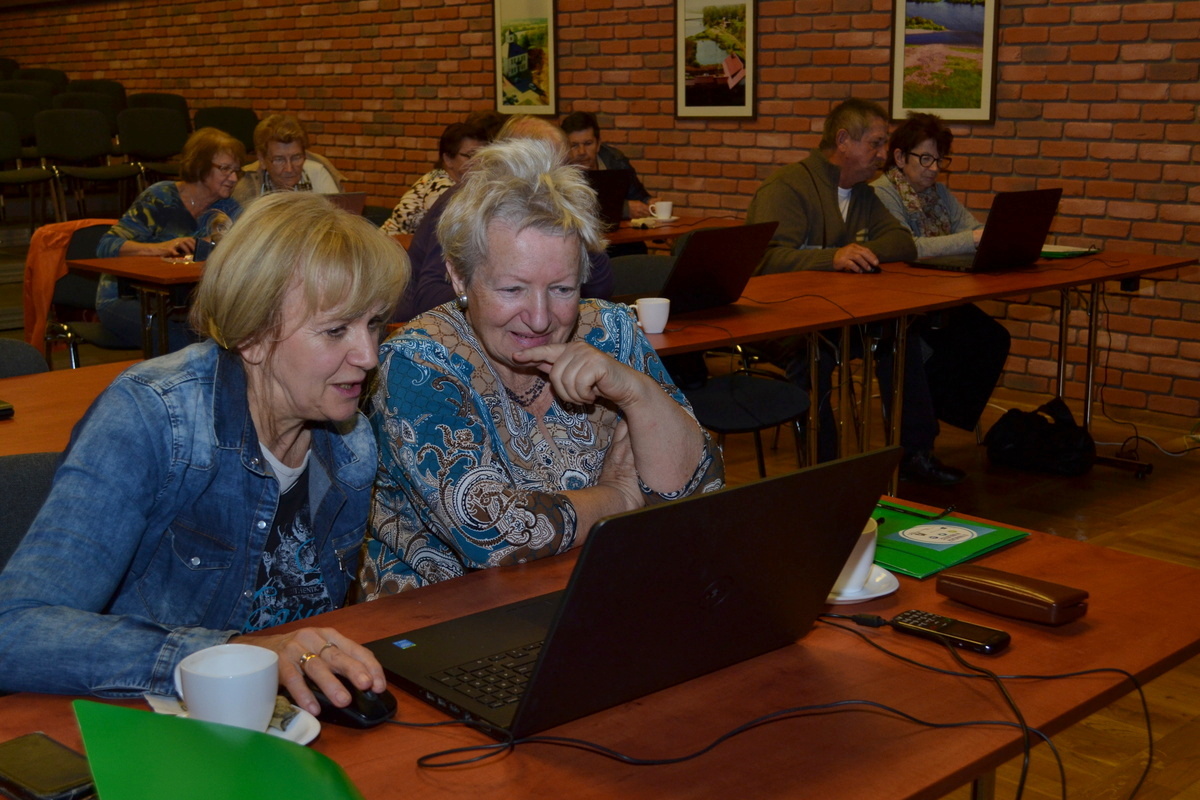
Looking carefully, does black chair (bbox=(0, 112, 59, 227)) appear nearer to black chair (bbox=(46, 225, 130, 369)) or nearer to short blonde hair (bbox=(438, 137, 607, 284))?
black chair (bbox=(46, 225, 130, 369))

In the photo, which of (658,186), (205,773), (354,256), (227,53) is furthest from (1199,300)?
(227,53)

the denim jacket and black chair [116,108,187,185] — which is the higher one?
black chair [116,108,187,185]

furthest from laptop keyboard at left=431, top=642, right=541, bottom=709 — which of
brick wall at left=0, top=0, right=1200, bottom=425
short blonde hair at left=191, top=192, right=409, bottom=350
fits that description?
brick wall at left=0, top=0, right=1200, bottom=425

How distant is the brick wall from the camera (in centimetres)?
484

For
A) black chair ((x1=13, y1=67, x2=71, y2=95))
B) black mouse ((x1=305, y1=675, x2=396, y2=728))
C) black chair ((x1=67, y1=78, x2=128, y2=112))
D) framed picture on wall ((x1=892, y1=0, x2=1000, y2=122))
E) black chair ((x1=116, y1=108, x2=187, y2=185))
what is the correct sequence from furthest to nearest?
black chair ((x1=13, y1=67, x2=71, y2=95)), black chair ((x1=67, y1=78, x2=128, y2=112)), black chair ((x1=116, y1=108, x2=187, y2=185)), framed picture on wall ((x1=892, y1=0, x2=1000, y2=122)), black mouse ((x1=305, y1=675, x2=396, y2=728))

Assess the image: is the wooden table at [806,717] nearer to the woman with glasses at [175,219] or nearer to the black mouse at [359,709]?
the black mouse at [359,709]

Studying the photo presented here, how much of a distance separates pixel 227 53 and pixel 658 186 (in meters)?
4.48

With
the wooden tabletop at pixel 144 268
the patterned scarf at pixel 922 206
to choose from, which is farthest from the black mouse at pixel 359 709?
the patterned scarf at pixel 922 206

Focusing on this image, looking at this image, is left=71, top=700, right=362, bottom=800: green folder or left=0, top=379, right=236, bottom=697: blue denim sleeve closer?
left=71, top=700, right=362, bottom=800: green folder

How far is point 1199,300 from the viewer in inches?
189

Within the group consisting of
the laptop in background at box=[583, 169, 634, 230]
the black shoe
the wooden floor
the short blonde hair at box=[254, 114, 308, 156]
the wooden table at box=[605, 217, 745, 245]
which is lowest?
the wooden floor

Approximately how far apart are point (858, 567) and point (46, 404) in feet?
5.81

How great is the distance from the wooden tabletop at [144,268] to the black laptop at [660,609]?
116 inches

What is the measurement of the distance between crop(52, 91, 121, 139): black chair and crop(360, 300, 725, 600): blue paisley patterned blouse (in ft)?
25.8
